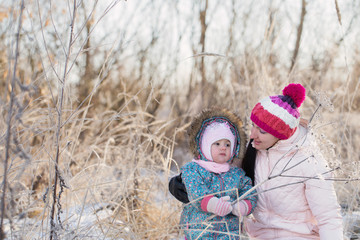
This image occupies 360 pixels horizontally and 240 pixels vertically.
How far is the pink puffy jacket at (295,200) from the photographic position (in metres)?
1.87

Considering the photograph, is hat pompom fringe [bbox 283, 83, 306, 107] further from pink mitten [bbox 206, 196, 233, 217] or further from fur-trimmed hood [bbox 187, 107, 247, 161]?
pink mitten [bbox 206, 196, 233, 217]

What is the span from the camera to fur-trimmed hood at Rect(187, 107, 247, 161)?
205cm

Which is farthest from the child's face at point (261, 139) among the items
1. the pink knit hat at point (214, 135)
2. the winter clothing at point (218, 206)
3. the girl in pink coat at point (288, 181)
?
the winter clothing at point (218, 206)

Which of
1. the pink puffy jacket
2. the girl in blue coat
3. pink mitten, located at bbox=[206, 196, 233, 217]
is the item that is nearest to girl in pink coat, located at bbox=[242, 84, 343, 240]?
the pink puffy jacket

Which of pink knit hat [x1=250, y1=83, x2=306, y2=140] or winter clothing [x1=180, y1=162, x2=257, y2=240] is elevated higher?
pink knit hat [x1=250, y1=83, x2=306, y2=140]

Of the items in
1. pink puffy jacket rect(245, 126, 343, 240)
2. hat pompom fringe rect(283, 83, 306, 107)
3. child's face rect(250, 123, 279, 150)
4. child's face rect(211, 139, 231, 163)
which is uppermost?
hat pompom fringe rect(283, 83, 306, 107)

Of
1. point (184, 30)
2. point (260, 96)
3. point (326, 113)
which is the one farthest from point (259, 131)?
point (184, 30)

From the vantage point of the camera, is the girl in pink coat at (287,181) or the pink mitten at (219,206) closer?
the pink mitten at (219,206)

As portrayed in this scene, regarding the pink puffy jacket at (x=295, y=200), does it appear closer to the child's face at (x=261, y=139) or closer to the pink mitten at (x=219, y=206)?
the child's face at (x=261, y=139)

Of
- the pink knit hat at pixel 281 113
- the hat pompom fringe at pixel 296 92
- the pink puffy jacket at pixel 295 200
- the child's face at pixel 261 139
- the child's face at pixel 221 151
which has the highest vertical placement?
the hat pompom fringe at pixel 296 92

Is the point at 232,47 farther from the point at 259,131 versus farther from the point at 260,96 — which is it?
the point at 259,131

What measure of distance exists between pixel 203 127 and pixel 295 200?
0.58 m

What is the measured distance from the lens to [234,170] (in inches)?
79.6

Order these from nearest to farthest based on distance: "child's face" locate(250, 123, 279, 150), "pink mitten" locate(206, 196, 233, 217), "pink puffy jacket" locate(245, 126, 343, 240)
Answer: "pink mitten" locate(206, 196, 233, 217) → "pink puffy jacket" locate(245, 126, 343, 240) → "child's face" locate(250, 123, 279, 150)
